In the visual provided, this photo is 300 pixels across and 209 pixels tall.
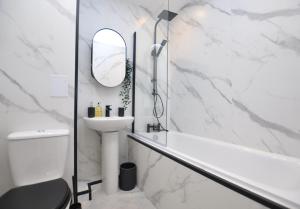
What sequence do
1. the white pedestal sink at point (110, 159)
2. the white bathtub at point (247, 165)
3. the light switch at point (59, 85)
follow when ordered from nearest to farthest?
1. the white bathtub at point (247, 165)
2. the light switch at point (59, 85)
3. the white pedestal sink at point (110, 159)

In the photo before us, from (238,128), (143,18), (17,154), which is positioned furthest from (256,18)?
(17,154)

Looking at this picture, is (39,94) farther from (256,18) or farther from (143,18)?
(256,18)

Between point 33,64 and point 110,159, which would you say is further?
point 110,159

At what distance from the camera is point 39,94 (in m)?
1.51

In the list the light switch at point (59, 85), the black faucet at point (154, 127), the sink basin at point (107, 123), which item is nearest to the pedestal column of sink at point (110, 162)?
the sink basin at point (107, 123)

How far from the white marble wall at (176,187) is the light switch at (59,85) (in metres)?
0.98

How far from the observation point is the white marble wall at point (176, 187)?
37.7 inches

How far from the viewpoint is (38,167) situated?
4.38 feet

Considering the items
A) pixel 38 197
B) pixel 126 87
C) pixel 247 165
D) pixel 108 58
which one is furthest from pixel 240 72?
pixel 38 197

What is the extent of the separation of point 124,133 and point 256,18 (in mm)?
1905

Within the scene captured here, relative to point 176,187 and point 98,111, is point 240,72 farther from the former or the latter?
point 98,111

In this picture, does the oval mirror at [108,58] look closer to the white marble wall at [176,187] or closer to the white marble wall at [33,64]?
the white marble wall at [33,64]

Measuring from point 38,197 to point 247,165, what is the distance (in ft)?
5.29

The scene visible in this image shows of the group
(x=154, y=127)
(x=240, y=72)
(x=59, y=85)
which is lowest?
(x=154, y=127)
